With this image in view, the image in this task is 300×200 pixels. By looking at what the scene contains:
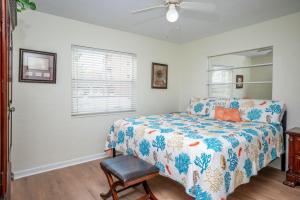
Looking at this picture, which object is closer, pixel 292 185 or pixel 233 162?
pixel 233 162

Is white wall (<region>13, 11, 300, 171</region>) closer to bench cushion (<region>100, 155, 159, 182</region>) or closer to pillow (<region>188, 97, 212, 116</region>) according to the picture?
pillow (<region>188, 97, 212, 116</region>)

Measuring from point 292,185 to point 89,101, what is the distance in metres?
3.17

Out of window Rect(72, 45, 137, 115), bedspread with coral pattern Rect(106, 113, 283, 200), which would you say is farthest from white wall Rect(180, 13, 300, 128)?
window Rect(72, 45, 137, 115)

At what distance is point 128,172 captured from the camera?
174cm

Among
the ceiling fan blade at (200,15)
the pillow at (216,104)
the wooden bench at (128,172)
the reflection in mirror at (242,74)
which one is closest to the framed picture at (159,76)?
the reflection in mirror at (242,74)

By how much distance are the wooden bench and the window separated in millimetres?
1504

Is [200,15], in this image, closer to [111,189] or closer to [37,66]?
[37,66]

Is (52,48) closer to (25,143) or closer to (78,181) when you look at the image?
(25,143)

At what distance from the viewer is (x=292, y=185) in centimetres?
237

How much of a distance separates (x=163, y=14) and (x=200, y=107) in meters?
1.80

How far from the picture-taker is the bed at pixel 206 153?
1.61m

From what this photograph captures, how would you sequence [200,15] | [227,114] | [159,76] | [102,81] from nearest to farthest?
[200,15], [227,114], [102,81], [159,76]

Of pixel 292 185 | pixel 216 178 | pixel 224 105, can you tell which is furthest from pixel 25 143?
pixel 292 185

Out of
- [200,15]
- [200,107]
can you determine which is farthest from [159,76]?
[200,15]
